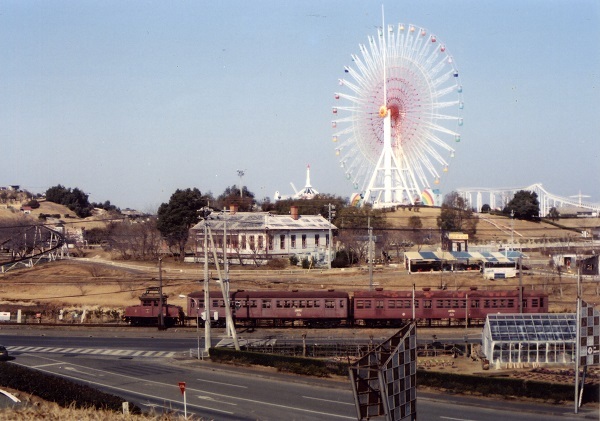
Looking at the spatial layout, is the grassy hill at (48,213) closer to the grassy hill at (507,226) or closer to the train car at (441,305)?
the grassy hill at (507,226)

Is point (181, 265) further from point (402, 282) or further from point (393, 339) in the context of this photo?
point (393, 339)

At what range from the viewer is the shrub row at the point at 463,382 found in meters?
29.5

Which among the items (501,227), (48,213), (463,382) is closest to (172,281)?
(463,382)

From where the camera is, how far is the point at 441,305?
49688mm

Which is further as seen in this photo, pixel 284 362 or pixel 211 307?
pixel 211 307

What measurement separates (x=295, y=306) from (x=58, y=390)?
24.9 m

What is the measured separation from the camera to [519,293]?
48.8m

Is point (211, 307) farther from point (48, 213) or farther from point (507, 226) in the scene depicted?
point (48, 213)

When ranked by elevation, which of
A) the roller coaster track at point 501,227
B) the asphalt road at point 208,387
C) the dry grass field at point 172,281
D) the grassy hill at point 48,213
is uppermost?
the grassy hill at point 48,213

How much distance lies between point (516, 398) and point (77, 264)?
60171 mm

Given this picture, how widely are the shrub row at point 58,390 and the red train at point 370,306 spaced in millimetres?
20811

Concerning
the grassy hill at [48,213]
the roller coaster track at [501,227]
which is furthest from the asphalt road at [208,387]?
the grassy hill at [48,213]

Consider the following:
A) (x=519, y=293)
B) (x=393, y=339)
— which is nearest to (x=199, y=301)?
→ (x=519, y=293)

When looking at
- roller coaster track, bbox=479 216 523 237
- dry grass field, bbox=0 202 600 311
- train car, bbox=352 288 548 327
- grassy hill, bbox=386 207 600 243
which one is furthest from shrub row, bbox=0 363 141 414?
roller coaster track, bbox=479 216 523 237
